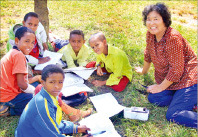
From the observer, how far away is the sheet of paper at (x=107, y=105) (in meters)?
2.78

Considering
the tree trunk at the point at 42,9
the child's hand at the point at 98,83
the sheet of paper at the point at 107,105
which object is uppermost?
the tree trunk at the point at 42,9

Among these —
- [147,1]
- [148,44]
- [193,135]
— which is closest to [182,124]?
[193,135]

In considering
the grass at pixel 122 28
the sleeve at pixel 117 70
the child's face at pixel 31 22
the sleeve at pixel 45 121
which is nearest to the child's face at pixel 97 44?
the sleeve at pixel 117 70

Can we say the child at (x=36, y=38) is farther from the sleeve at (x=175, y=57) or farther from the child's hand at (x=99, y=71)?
the sleeve at (x=175, y=57)

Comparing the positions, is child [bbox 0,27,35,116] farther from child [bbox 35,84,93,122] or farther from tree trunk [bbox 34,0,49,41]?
tree trunk [bbox 34,0,49,41]

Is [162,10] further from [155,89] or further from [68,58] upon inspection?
[68,58]

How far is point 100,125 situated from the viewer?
253 centimetres

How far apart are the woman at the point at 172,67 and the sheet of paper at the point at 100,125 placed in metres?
0.77

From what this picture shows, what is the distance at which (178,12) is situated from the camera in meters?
6.14

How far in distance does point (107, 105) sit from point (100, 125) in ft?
1.50

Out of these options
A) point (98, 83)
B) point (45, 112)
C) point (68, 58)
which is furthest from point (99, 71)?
point (45, 112)

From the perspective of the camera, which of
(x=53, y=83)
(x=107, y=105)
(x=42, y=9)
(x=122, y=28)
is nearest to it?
(x=53, y=83)

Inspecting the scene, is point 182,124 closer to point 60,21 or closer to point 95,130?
point 95,130

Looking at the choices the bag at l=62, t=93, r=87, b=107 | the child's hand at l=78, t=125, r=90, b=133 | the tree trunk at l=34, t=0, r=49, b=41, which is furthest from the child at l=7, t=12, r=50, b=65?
the child's hand at l=78, t=125, r=90, b=133
